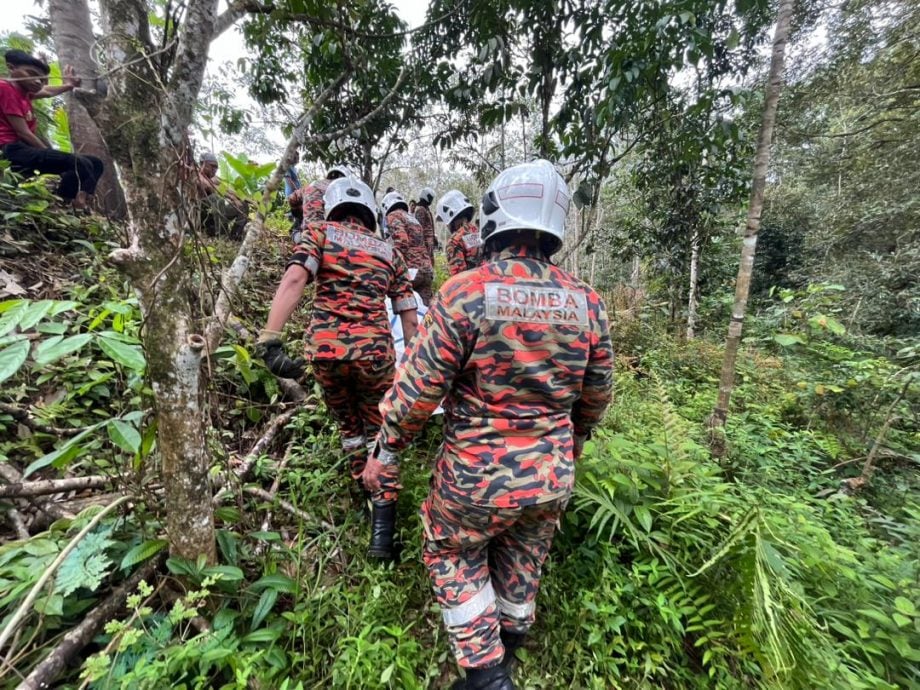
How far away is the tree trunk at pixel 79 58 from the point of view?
4023 mm

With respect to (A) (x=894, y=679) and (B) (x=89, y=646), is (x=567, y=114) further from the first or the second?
(B) (x=89, y=646)

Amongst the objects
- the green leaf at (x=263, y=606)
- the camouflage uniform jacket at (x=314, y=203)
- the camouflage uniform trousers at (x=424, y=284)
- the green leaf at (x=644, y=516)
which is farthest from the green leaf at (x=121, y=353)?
the camouflage uniform trousers at (x=424, y=284)

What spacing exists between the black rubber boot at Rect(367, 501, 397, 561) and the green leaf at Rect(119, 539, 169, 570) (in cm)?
101

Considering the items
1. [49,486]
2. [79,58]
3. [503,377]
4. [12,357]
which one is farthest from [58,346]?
[79,58]

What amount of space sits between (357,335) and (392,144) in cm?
497

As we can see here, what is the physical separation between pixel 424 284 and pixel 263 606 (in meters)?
4.91

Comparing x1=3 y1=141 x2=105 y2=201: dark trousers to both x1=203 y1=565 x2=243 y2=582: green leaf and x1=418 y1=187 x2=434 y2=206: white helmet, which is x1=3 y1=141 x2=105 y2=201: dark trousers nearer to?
x1=203 y1=565 x2=243 y2=582: green leaf

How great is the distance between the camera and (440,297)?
160cm

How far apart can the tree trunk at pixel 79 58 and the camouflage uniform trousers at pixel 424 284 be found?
3579mm

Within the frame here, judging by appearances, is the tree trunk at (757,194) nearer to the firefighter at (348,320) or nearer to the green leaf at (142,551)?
the firefighter at (348,320)

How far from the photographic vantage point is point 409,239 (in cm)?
577

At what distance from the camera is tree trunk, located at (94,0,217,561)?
4.12ft

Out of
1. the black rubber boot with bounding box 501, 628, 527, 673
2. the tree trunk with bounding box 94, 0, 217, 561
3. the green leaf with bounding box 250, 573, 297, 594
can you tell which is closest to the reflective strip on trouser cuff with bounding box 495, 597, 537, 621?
the black rubber boot with bounding box 501, 628, 527, 673

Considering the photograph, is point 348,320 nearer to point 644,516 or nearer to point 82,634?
point 82,634
